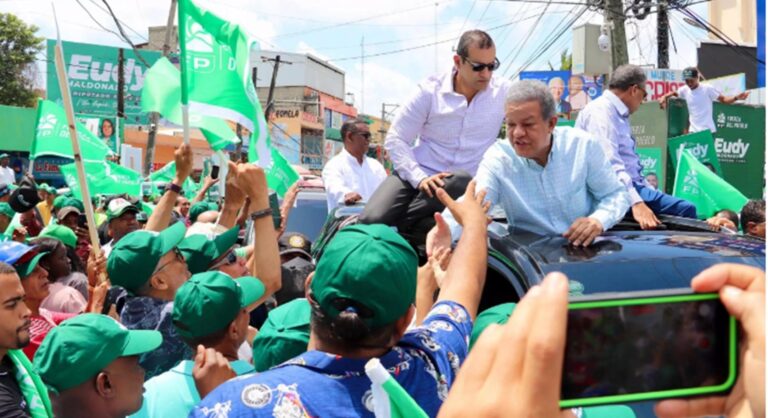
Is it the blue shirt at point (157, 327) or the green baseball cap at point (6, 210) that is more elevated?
the green baseball cap at point (6, 210)

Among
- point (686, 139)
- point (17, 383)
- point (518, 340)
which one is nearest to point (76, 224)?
point (17, 383)

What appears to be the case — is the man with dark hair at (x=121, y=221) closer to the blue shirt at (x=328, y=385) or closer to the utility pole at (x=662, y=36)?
the blue shirt at (x=328, y=385)

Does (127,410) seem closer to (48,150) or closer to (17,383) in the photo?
(17,383)

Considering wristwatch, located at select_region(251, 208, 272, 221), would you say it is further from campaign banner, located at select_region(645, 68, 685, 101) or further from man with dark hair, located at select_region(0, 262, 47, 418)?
→ campaign banner, located at select_region(645, 68, 685, 101)

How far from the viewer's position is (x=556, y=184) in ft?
11.2

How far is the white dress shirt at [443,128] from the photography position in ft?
13.9

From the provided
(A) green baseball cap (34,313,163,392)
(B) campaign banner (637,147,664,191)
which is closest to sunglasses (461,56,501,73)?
(A) green baseball cap (34,313,163,392)

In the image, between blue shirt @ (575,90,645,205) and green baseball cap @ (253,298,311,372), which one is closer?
green baseball cap @ (253,298,311,372)

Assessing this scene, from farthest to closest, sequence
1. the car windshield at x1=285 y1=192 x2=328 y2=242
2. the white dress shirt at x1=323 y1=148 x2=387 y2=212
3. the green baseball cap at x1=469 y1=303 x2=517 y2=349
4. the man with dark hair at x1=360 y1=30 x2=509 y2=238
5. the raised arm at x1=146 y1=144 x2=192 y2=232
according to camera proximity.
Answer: the car windshield at x1=285 y1=192 x2=328 y2=242
the white dress shirt at x1=323 y1=148 x2=387 y2=212
the raised arm at x1=146 y1=144 x2=192 y2=232
the man with dark hair at x1=360 y1=30 x2=509 y2=238
the green baseball cap at x1=469 y1=303 x2=517 y2=349

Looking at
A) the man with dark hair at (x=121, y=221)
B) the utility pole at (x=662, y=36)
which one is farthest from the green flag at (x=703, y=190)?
the utility pole at (x=662, y=36)

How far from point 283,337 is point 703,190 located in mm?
4845

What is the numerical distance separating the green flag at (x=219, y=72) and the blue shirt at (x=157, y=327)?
3080 millimetres

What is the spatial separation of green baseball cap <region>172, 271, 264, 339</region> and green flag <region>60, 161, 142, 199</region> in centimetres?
734

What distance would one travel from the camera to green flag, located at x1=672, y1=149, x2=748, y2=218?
6191 millimetres
